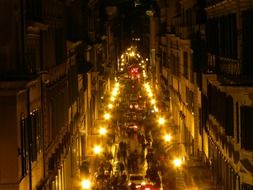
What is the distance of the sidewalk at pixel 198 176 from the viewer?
35.7m

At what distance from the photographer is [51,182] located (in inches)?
1179

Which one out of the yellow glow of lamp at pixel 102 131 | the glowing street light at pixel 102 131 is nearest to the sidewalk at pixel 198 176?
the glowing street light at pixel 102 131

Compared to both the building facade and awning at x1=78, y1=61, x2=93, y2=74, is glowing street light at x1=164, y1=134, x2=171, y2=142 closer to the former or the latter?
the building facade

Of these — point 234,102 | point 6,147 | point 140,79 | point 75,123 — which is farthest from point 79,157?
point 140,79

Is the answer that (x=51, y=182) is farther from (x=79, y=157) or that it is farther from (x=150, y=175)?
(x=79, y=157)

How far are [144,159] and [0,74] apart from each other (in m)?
32.8

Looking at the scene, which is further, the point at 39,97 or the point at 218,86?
the point at 218,86

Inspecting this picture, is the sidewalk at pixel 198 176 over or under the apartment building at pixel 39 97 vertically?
under

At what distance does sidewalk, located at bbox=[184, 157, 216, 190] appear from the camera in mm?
35684

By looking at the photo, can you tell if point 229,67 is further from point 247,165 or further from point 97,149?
point 97,149

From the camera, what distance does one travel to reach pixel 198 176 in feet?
124

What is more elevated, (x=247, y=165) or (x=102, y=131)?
(x=247, y=165)

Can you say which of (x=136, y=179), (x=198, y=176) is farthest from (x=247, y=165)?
(x=136, y=179)

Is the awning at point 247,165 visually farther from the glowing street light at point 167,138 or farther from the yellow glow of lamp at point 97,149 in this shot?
the glowing street light at point 167,138
